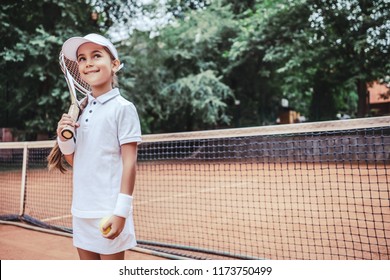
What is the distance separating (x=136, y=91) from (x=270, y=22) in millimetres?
5956

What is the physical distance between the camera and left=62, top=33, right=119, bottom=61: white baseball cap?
4.97 ft

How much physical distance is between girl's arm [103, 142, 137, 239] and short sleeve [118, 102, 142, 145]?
0.09ft

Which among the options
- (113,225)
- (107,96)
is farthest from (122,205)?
(107,96)

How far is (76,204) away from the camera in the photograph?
1.55 meters

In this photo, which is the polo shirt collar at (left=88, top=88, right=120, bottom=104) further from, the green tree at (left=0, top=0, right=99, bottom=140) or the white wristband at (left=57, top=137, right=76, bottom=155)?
the green tree at (left=0, top=0, right=99, bottom=140)

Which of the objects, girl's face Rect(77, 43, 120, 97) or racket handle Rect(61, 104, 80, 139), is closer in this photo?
racket handle Rect(61, 104, 80, 139)

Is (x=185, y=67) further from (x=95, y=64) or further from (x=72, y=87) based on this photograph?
(x=95, y=64)

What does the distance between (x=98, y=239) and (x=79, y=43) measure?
88 centimetres

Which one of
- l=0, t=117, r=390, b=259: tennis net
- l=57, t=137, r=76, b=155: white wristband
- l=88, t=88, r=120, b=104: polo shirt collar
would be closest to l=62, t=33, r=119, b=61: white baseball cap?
l=88, t=88, r=120, b=104: polo shirt collar

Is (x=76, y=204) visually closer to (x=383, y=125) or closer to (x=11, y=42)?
(x=383, y=125)

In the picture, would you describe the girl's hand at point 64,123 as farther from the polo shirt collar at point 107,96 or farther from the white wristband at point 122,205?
the white wristband at point 122,205

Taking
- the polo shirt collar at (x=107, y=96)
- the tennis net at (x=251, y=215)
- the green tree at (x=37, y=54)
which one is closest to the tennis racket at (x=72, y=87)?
the polo shirt collar at (x=107, y=96)

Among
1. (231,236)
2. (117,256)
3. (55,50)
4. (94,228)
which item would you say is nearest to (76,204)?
(94,228)

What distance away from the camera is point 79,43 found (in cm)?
156
